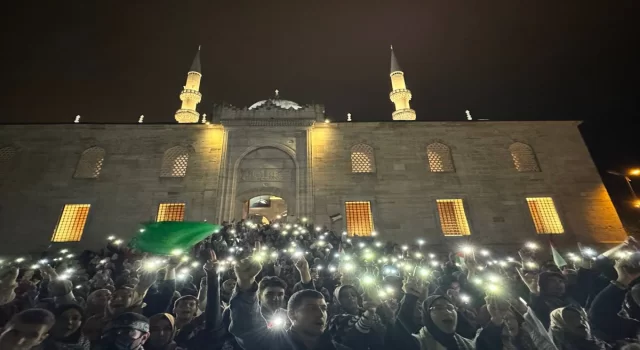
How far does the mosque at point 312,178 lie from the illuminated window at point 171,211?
0.06 meters

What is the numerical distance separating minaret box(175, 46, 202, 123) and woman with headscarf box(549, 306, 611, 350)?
26.3 metres

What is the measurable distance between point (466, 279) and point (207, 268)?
609cm

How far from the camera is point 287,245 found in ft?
36.4

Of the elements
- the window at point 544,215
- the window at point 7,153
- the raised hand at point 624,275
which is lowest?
the raised hand at point 624,275

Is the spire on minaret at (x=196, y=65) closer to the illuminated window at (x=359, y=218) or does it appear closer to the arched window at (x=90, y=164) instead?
the arched window at (x=90, y=164)

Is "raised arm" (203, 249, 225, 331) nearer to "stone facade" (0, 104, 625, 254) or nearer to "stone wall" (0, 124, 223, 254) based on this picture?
"stone facade" (0, 104, 625, 254)

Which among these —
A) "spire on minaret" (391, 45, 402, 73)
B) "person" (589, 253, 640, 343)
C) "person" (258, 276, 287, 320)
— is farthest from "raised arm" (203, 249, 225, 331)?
"spire on minaret" (391, 45, 402, 73)

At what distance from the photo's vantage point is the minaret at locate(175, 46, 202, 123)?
24658 millimetres

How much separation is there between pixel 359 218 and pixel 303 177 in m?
4.11

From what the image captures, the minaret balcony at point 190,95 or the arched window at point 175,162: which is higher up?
the minaret balcony at point 190,95

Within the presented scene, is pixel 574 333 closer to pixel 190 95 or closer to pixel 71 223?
pixel 71 223

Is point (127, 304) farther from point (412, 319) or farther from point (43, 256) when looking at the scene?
point (43, 256)

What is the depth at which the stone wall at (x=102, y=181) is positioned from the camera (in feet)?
50.6

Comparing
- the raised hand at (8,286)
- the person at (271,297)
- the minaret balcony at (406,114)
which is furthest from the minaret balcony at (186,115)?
the person at (271,297)
